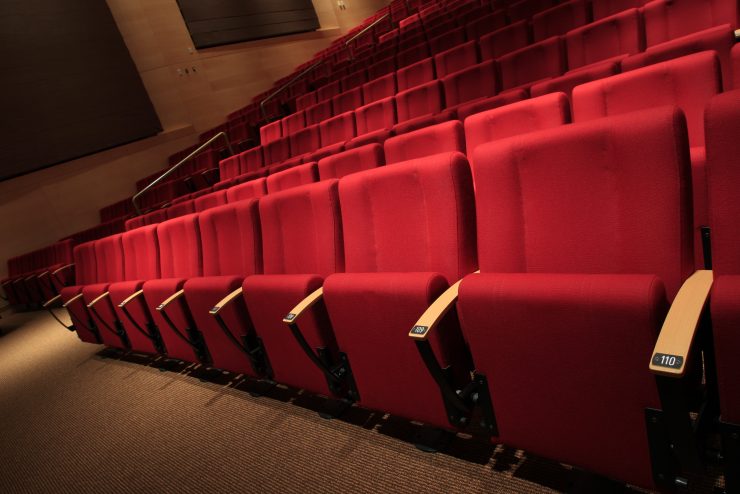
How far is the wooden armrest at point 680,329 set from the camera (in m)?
0.21

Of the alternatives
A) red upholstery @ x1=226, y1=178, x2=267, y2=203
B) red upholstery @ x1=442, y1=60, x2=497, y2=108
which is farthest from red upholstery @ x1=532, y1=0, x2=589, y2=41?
red upholstery @ x1=226, y1=178, x2=267, y2=203

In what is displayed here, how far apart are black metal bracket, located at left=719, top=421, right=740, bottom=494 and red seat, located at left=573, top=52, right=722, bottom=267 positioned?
0.29 m

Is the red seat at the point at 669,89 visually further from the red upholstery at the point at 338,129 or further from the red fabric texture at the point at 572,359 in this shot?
the red upholstery at the point at 338,129

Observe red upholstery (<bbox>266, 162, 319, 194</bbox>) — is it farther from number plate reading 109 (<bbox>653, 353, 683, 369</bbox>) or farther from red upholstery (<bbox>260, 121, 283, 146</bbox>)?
red upholstery (<bbox>260, 121, 283, 146</bbox>)

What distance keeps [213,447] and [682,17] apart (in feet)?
3.33

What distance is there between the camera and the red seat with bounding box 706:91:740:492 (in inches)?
8.5

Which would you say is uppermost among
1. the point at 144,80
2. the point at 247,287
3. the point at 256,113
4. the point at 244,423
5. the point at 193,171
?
the point at 144,80

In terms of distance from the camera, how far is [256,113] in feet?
7.55

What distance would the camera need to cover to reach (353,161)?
0.71 metres

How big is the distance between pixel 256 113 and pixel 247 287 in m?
2.00

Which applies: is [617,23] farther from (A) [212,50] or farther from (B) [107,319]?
(A) [212,50]

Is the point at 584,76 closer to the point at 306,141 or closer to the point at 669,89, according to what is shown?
the point at 669,89

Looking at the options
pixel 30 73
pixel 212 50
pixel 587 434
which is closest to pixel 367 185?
pixel 587 434

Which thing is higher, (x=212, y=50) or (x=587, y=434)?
(x=212, y=50)
